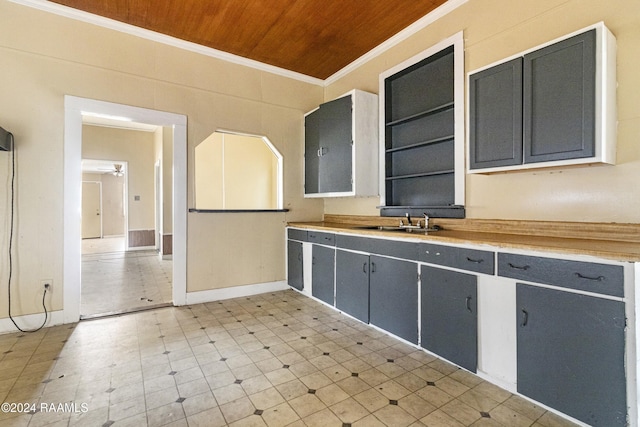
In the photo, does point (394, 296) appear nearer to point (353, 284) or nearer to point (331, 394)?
point (353, 284)

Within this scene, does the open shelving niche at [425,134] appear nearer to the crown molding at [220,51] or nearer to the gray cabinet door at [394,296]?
the crown molding at [220,51]

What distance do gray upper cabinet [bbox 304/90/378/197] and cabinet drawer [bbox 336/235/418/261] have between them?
0.65 metres

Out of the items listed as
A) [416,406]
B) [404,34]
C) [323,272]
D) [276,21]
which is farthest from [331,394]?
[404,34]

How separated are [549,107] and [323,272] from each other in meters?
2.56

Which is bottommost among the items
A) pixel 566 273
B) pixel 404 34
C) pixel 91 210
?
pixel 566 273

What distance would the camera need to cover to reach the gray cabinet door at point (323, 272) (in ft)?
11.4

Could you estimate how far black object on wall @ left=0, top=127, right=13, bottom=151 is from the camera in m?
2.61

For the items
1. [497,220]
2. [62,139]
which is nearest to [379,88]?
[497,220]

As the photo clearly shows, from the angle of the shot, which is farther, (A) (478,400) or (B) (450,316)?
(B) (450,316)

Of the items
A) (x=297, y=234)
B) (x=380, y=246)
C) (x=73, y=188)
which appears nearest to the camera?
(x=380, y=246)

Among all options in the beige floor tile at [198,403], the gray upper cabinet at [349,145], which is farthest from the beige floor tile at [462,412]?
the gray upper cabinet at [349,145]

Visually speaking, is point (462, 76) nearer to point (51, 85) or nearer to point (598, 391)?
point (598, 391)

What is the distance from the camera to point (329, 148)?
391 centimetres

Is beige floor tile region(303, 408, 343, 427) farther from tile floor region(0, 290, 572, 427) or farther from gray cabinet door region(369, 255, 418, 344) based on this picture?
gray cabinet door region(369, 255, 418, 344)
